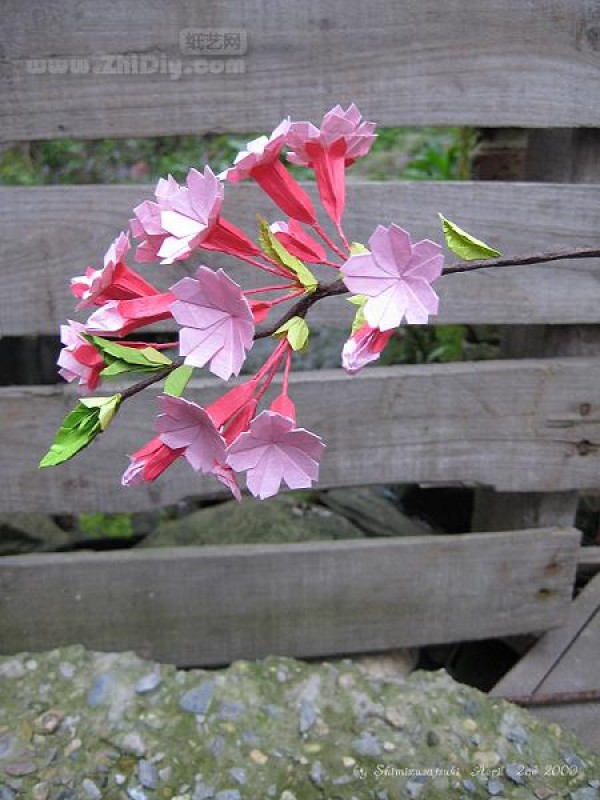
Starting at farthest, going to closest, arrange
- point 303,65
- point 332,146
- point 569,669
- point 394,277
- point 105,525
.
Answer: point 105,525 → point 569,669 → point 303,65 → point 332,146 → point 394,277

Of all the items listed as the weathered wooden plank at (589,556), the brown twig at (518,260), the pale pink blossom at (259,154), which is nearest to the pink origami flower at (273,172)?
the pale pink blossom at (259,154)

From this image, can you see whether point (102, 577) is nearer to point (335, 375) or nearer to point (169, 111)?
point (335, 375)

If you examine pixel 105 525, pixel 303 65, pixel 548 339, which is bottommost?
pixel 105 525

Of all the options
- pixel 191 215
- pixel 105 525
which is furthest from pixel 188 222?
pixel 105 525

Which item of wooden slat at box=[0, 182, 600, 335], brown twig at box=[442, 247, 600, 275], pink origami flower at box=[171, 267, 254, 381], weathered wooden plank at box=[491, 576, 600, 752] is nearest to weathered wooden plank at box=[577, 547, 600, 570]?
weathered wooden plank at box=[491, 576, 600, 752]

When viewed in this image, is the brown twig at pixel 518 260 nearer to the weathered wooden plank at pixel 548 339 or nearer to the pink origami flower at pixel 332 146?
the pink origami flower at pixel 332 146

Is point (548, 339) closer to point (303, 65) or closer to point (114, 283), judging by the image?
point (303, 65)

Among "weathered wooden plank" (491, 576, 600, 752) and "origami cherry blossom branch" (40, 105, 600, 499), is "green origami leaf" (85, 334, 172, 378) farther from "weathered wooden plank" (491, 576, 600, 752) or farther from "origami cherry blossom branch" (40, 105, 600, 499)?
"weathered wooden plank" (491, 576, 600, 752)
